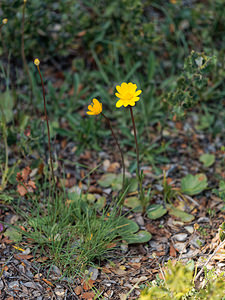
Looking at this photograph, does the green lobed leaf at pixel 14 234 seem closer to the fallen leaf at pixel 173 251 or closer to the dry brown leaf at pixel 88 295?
the dry brown leaf at pixel 88 295

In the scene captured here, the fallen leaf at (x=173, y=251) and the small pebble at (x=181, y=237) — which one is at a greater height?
the fallen leaf at (x=173, y=251)

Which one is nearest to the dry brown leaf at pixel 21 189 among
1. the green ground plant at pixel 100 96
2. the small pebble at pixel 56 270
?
the green ground plant at pixel 100 96

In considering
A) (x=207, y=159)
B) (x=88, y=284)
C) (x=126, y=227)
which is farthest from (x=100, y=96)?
(x=88, y=284)

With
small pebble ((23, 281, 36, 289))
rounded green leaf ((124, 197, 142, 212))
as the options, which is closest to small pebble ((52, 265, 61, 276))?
small pebble ((23, 281, 36, 289))

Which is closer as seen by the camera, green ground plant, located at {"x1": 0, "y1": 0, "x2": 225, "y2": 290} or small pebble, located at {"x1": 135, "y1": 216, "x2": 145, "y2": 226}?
green ground plant, located at {"x1": 0, "y1": 0, "x2": 225, "y2": 290}

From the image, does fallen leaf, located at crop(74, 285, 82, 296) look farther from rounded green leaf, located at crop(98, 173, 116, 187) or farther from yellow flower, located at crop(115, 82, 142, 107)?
yellow flower, located at crop(115, 82, 142, 107)

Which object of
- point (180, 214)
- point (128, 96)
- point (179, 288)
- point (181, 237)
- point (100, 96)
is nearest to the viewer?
point (179, 288)

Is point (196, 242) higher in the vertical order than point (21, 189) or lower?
lower

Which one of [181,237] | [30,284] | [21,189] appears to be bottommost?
[181,237]

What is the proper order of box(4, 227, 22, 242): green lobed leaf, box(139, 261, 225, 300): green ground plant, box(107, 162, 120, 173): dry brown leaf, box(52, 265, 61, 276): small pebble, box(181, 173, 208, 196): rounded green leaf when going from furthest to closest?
box(107, 162, 120, 173): dry brown leaf, box(181, 173, 208, 196): rounded green leaf, box(4, 227, 22, 242): green lobed leaf, box(52, 265, 61, 276): small pebble, box(139, 261, 225, 300): green ground plant

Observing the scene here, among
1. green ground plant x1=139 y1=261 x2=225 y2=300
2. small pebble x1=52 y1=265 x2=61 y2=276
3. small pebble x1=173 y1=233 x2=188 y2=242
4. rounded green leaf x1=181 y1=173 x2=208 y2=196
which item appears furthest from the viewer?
rounded green leaf x1=181 y1=173 x2=208 y2=196

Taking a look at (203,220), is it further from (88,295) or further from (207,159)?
(88,295)

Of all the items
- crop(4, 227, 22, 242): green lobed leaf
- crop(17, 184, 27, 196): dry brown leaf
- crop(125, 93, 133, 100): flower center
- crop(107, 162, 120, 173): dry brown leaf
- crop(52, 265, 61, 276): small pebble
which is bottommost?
crop(107, 162, 120, 173): dry brown leaf

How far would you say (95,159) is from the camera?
2.65 m
